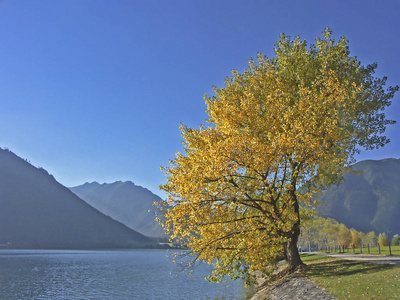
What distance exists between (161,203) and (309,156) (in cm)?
1030

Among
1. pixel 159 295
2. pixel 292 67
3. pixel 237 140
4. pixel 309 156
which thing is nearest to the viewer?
pixel 237 140

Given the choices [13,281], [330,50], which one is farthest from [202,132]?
[13,281]

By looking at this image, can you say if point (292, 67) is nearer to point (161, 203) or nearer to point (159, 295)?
point (161, 203)

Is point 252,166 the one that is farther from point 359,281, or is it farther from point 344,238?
point 344,238

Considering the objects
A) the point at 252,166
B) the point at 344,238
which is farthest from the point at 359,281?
the point at 344,238

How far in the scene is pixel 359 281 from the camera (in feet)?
66.2

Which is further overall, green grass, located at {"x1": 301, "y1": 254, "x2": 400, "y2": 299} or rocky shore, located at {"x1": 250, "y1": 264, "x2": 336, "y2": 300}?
rocky shore, located at {"x1": 250, "y1": 264, "x2": 336, "y2": 300}

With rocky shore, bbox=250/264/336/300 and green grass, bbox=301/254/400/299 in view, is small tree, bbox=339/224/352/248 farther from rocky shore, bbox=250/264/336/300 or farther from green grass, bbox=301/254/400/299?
rocky shore, bbox=250/264/336/300

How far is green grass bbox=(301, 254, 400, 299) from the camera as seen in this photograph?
55.0 feet

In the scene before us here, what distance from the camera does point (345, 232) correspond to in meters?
113

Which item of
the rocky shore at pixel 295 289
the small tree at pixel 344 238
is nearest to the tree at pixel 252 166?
the rocky shore at pixel 295 289

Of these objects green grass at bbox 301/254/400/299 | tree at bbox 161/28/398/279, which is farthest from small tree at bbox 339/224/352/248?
tree at bbox 161/28/398/279

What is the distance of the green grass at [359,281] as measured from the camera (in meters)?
16.8

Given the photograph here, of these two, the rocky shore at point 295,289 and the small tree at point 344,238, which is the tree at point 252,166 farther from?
the small tree at point 344,238
